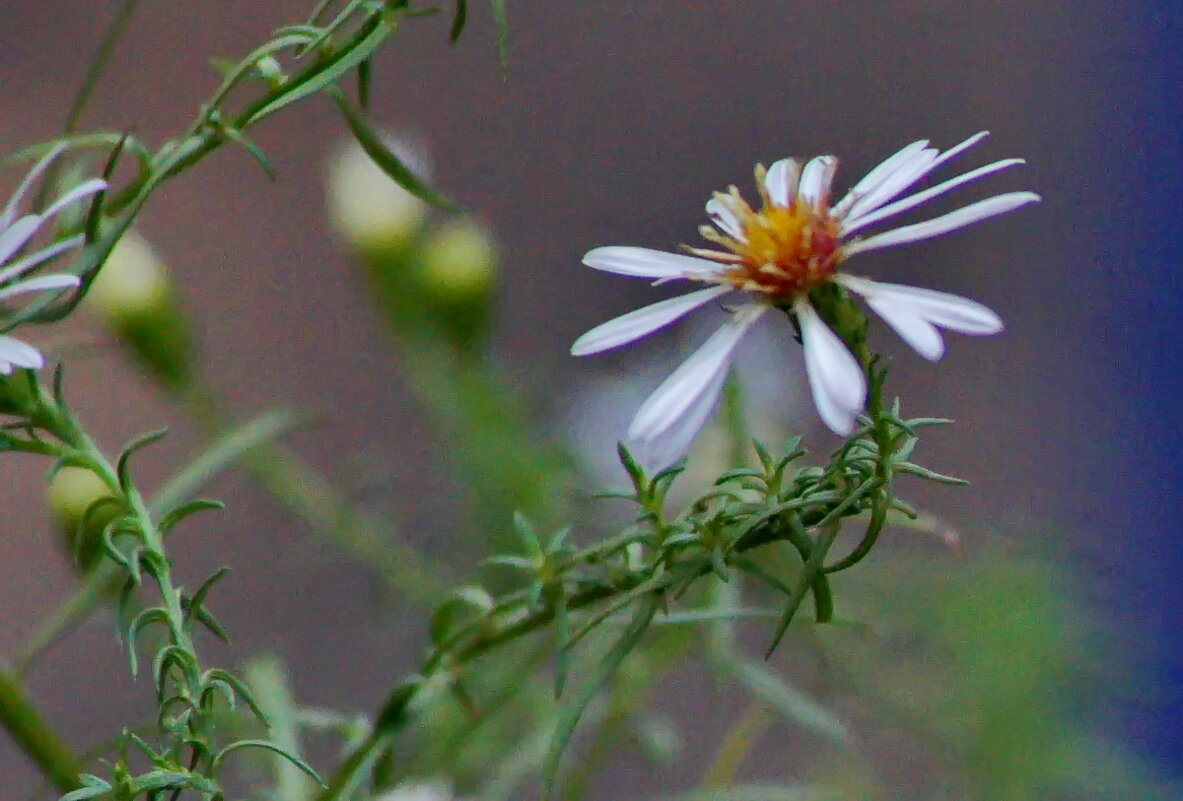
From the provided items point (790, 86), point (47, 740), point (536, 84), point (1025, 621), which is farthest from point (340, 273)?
point (47, 740)

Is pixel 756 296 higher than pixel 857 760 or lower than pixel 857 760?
higher

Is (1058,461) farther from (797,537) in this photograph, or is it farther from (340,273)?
(797,537)

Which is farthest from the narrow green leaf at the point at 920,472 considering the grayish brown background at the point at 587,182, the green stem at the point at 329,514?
the grayish brown background at the point at 587,182

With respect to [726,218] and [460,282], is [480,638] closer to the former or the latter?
[726,218]

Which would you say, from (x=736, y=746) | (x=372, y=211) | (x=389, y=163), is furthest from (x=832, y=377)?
(x=372, y=211)

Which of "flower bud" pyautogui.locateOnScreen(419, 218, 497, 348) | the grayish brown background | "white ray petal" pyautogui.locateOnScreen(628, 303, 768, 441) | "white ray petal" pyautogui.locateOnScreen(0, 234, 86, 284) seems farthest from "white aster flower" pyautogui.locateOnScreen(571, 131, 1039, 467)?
the grayish brown background

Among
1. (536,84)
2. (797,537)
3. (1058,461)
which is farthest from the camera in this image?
(536,84)
